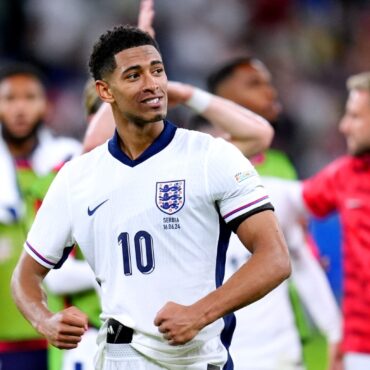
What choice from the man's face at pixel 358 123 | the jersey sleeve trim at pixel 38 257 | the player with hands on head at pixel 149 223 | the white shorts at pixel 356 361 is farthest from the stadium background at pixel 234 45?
the player with hands on head at pixel 149 223

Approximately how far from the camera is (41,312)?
473 centimetres

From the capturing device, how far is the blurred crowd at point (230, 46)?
14.7 meters

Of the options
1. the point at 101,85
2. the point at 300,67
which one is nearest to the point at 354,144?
the point at 101,85

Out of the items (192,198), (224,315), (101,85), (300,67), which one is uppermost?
(300,67)

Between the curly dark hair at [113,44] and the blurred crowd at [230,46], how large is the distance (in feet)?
30.3

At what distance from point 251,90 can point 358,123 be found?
28.9 inches

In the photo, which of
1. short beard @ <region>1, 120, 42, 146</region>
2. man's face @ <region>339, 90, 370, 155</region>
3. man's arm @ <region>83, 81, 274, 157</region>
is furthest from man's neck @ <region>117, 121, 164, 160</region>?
short beard @ <region>1, 120, 42, 146</region>

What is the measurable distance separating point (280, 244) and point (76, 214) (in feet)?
2.77

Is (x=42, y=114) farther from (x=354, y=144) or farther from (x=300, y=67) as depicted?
(x=300, y=67)

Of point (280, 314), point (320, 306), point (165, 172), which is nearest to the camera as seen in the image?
point (165, 172)

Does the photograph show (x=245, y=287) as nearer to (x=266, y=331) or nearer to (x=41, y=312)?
(x=41, y=312)

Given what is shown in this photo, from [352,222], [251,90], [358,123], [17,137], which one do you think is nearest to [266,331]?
[352,222]

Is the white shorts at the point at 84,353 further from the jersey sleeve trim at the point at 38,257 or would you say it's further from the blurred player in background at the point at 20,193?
the jersey sleeve trim at the point at 38,257

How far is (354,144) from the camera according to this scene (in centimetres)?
744
